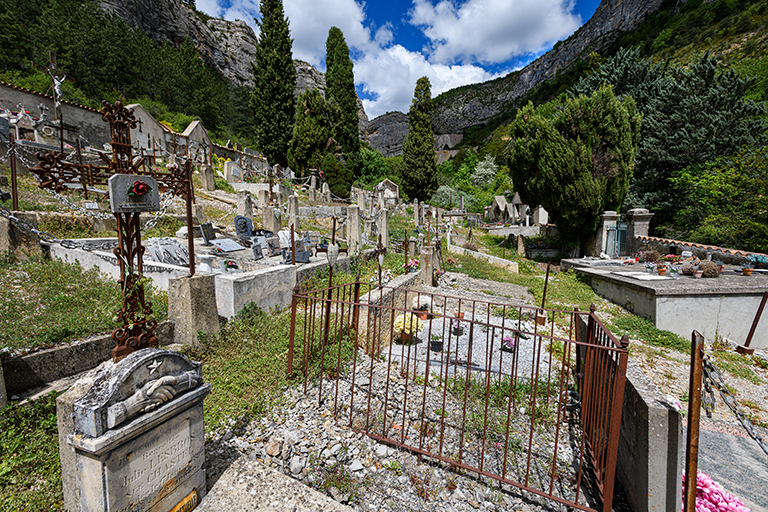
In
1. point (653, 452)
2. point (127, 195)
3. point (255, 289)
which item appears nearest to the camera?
point (653, 452)

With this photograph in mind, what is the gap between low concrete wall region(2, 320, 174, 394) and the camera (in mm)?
3318

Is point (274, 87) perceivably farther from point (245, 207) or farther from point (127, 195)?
point (127, 195)

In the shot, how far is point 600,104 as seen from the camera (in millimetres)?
13305

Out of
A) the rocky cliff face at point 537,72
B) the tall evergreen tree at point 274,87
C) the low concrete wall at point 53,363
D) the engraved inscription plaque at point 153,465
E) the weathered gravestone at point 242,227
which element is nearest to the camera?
the engraved inscription plaque at point 153,465

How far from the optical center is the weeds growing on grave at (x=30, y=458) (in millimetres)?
2223

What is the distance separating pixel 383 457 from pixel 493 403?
1.58 meters

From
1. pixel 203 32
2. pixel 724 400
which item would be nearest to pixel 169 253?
pixel 724 400

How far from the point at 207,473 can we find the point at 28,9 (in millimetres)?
44199

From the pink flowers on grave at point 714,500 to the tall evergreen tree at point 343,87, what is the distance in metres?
31.4

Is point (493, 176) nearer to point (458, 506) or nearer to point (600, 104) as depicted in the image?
point (600, 104)

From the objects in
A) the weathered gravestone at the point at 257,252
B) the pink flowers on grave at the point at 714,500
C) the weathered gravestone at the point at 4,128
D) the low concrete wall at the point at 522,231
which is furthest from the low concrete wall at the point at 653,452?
the low concrete wall at the point at 522,231

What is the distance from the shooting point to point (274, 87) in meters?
27.3

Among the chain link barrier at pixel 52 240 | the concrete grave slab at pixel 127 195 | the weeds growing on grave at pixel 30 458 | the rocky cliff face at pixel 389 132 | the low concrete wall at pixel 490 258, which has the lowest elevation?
the weeds growing on grave at pixel 30 458

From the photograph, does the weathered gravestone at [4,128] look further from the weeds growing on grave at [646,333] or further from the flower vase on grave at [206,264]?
the weeds growing on grave at [646,333]
